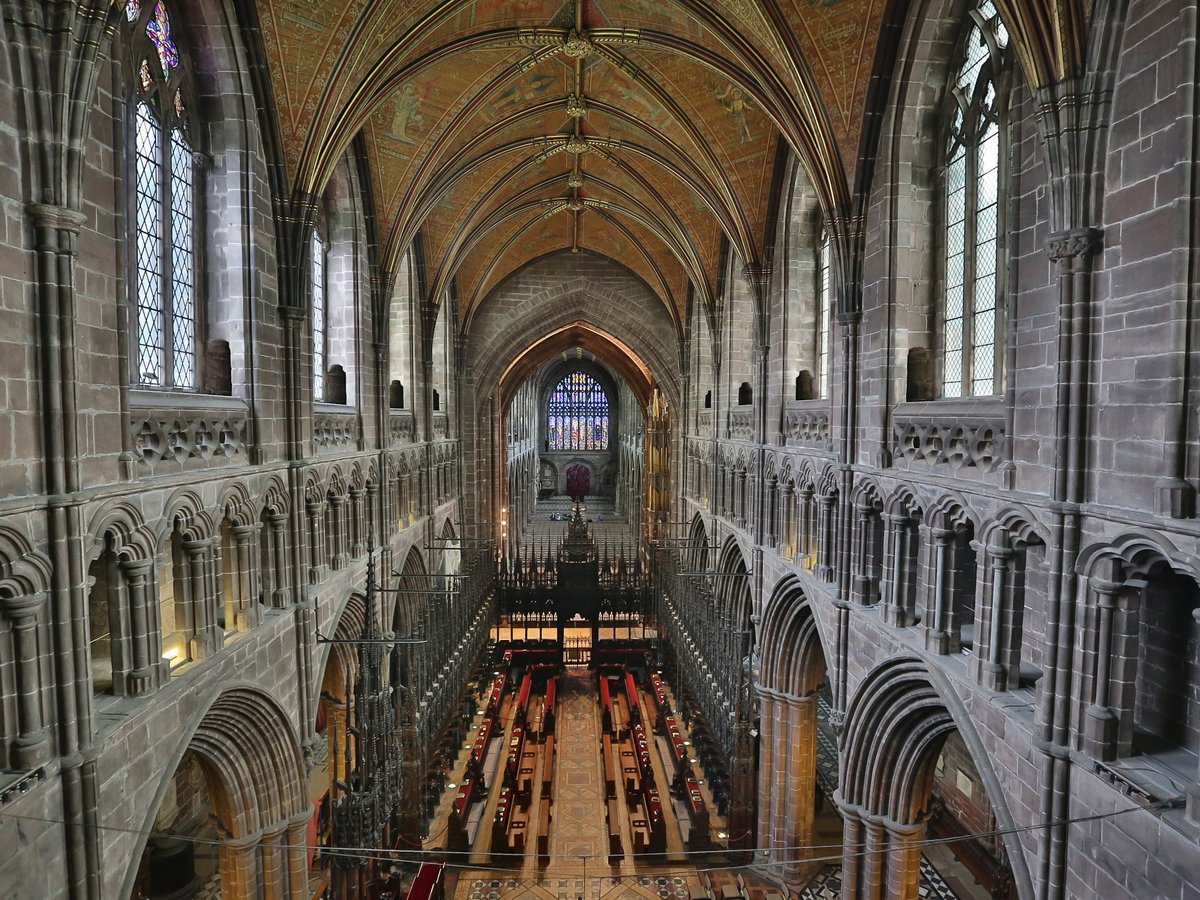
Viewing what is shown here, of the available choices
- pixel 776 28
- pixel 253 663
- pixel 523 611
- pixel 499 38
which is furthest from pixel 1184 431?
pixel 523 611

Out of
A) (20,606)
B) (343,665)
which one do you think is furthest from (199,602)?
(343,665)

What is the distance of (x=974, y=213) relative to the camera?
8695 millimetres

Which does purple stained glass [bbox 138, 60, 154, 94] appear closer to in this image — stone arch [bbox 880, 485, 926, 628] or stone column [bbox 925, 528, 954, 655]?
stone arch [bbox 880, 485, 926, 628]

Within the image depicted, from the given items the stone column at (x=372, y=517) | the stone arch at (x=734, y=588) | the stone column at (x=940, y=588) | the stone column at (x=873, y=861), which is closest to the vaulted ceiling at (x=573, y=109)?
the stone column at (x=372, y=517)

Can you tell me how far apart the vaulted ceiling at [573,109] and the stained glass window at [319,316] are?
1371 millimetres

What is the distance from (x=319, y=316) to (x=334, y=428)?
252 centimetres

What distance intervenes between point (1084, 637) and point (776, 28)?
8.29 meters

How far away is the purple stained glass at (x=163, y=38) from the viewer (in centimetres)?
820

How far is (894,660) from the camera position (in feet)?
30.9

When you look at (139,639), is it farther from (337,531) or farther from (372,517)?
(372,517)

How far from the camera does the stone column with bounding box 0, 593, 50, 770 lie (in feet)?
18.0

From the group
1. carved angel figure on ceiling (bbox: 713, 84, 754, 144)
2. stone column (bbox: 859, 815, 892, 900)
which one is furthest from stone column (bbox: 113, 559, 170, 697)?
carved angel figure on ceiling (bbox: 713, 84, 754, 144)

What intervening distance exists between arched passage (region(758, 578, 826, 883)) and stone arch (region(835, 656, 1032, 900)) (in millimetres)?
2935

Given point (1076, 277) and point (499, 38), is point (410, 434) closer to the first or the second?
point (499, 38)
